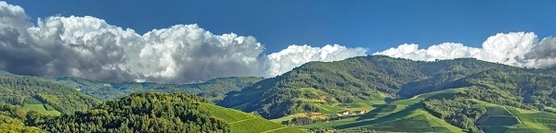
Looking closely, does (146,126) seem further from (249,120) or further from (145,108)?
(249,120)

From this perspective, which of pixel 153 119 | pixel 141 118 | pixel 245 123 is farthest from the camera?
pixel 245 123

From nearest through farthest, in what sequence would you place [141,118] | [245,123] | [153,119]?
[153,119] < [141,118] < [245,123]

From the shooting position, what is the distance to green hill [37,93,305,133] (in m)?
138

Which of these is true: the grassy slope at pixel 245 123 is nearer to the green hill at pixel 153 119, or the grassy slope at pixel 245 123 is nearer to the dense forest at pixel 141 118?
the green hill at pixel 153 119

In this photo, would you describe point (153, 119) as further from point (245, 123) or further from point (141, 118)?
point (245, 123)

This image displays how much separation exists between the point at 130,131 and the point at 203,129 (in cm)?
1716

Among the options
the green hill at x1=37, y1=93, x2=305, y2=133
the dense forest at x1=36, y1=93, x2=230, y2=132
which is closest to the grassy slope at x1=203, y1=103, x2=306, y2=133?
the green hill at x1=37, y1=93, x2=305, y2=133

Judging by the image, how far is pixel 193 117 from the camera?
485 ft

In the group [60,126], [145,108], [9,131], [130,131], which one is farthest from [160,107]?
[9,131]

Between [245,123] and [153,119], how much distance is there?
30.9 m

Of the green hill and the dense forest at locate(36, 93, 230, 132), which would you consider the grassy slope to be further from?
the dense forest at locate(36, 93, 230, 132)

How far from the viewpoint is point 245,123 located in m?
163

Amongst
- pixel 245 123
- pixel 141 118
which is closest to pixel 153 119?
pixel 141 118

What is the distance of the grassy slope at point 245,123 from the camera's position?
157750 millimetres
